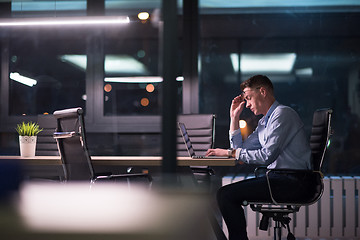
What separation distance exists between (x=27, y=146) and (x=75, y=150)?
1.61 ft

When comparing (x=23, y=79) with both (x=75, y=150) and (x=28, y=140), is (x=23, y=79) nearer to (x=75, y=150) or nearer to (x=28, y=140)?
(x=28, y=140)

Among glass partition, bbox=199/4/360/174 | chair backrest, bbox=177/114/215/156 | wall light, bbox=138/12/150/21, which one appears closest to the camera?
chair backrest, bbox=177/114/215/156

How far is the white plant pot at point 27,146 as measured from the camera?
3664mm

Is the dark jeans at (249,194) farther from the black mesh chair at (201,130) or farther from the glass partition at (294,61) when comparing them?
the glass partition at (294,61)

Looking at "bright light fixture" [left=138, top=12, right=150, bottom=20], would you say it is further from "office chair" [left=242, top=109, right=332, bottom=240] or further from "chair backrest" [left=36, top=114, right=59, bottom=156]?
"office chair" [left=242, top=109, right=332, bottom=240]

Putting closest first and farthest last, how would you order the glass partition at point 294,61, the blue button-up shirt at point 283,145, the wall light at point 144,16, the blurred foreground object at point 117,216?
the blurred foreground object at point 117,216, the blue button-up shirt at point 283,145, the wall light at point 144,16, the glass partition at point 294,61

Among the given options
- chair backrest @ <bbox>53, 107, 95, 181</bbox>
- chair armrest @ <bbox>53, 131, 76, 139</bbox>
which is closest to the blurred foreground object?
chair backrest @ <bbox>53, 107, 95, 181</bbox>

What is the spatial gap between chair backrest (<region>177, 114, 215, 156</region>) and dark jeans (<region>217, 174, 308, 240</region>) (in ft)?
4.24

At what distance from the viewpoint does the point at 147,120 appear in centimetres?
559

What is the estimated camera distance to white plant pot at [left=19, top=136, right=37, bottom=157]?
366 centimetres

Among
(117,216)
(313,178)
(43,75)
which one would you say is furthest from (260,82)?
(43,75)

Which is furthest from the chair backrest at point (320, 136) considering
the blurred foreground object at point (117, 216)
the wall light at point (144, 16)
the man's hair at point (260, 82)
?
the wall light at point (144, 16)

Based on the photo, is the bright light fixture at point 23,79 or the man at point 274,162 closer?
the man at point 274,162

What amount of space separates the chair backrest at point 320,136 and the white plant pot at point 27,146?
7.13 ft
